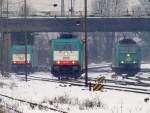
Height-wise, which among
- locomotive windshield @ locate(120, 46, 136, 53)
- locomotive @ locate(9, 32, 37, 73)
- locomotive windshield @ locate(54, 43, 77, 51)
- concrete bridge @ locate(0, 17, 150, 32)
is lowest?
locomotive @ locate(9, 32, 37, 73)

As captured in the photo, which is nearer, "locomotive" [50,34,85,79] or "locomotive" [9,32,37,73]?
"locomotive" [50,34,85,79]

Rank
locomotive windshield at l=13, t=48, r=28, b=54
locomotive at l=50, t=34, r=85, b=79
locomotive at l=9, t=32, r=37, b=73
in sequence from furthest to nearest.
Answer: locomotive at l=9, t=32, r=37, b=73
locomotive windshield at l=13, t=48, r=28, b=54
locomotive at l=50, t=34, r=85, b=79

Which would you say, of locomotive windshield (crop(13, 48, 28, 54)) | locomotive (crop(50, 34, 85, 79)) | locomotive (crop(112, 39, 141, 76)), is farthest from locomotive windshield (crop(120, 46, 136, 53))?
locomotive windshield (crop(13, 48, 28, 54))

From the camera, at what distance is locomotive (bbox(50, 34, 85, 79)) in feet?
145

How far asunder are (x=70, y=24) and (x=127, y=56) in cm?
1869

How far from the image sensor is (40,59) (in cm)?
10012

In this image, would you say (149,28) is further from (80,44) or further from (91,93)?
(91,93)

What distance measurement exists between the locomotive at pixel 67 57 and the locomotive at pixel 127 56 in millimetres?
7575

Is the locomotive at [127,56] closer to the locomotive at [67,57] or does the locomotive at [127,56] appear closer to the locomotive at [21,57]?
the locomotive at [67,57]

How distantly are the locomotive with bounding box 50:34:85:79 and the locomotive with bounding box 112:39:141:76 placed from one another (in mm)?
7575

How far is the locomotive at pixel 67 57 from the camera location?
145ft

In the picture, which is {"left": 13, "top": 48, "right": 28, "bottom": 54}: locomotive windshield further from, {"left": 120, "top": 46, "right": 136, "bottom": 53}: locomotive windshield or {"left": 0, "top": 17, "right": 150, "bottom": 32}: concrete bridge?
{"left": 120, "top": 46, "right": 136, "bottom": 53}: locomotive windshield

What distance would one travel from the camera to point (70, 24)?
68.8 m

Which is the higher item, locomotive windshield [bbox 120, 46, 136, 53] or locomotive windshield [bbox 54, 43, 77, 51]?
locomotive windshield [bbox 54, 43, 77, 51]
